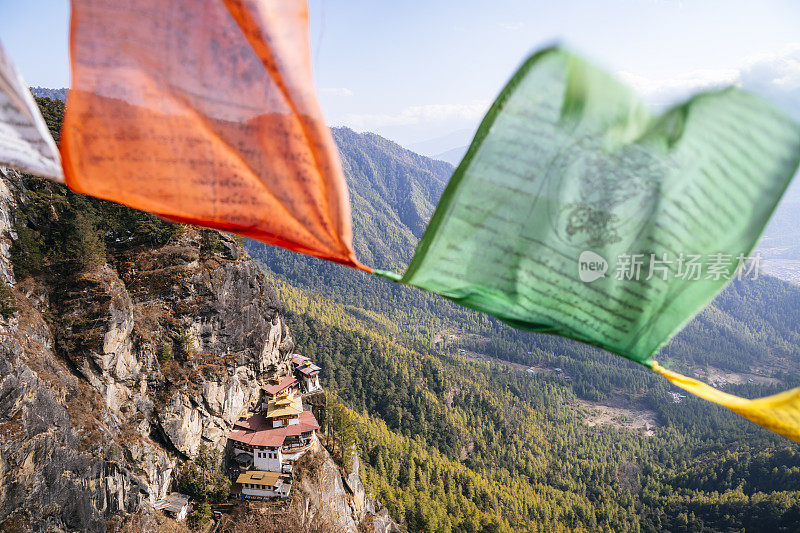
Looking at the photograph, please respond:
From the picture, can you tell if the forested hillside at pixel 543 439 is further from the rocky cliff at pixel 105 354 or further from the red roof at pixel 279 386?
the rocky cliff at pixel 105 354

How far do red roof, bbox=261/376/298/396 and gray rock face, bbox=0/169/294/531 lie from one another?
633mm

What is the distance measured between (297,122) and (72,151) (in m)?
0.92

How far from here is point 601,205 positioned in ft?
5.86

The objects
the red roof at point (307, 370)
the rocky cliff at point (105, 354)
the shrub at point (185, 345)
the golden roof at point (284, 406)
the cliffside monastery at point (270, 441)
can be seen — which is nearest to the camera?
the rocky cliff at point (105, 354)

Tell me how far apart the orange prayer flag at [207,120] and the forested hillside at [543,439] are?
106 feet

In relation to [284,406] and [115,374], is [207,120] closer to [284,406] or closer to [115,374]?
[115,374]

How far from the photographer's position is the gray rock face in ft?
34.6

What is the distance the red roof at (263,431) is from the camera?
1680cm

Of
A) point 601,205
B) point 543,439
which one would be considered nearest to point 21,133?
point 601,205

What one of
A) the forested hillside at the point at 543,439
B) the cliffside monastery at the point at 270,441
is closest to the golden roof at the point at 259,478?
the cliffside monastery at the point at 270,441

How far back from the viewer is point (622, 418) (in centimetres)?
7475

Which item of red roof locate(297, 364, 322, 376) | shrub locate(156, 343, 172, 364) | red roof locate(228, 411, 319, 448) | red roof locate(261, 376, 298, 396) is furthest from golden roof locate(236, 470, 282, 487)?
red roof locate(297, 364, 322, 376)

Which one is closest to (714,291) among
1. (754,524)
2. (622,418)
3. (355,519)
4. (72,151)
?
(72,151)

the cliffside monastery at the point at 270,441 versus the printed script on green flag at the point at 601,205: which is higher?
the printed script on green flag at the point at 601,205
